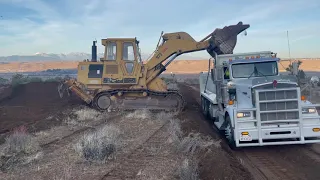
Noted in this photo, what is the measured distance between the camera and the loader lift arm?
753 inches

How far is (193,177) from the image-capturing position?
23.4 ft

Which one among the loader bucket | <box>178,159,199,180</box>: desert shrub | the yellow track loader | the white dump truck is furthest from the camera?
the yellow track loader

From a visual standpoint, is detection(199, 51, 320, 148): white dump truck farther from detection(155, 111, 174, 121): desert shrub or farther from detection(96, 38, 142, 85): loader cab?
detection(96, 38, 142, 85): loader cab

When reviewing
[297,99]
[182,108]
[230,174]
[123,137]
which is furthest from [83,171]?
[182,108]

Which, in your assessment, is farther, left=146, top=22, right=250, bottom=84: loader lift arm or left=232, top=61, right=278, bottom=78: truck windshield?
left=146, top=22, right=250, bottom=84: loader lift arm

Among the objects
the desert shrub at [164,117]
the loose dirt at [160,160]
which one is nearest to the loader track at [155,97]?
the desert shrub at [164,117]

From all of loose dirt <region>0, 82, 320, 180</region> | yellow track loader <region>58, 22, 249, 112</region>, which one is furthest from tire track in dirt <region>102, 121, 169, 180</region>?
yellow track loader <region>58, 22, 249, 112</region>

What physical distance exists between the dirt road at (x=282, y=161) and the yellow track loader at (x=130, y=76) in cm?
835

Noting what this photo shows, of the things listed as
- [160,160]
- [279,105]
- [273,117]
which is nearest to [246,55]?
[279,105]

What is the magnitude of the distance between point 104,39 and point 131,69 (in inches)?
85.2

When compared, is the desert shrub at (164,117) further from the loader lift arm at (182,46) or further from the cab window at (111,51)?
the cab window at (111,51)

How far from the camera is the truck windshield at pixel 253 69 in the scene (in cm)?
1319

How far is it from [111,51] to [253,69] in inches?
359

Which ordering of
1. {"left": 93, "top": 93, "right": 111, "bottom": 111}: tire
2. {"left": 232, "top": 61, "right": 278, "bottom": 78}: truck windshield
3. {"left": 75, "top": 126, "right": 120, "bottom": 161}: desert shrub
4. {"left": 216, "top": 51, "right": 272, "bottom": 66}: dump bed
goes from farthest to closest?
{"left": 93, "top": 93, "right": 111, "bottom": 111}: tire → {"left": 216, "top": 51, "right": 272, "bottom": 66}: dump bed → {"left": 232, "top": 61, "right": 278, "bottom": 78}: truck windshield → {"left": 75, "top": 126, "right": 120, "bottom": 161}: desert shrub
